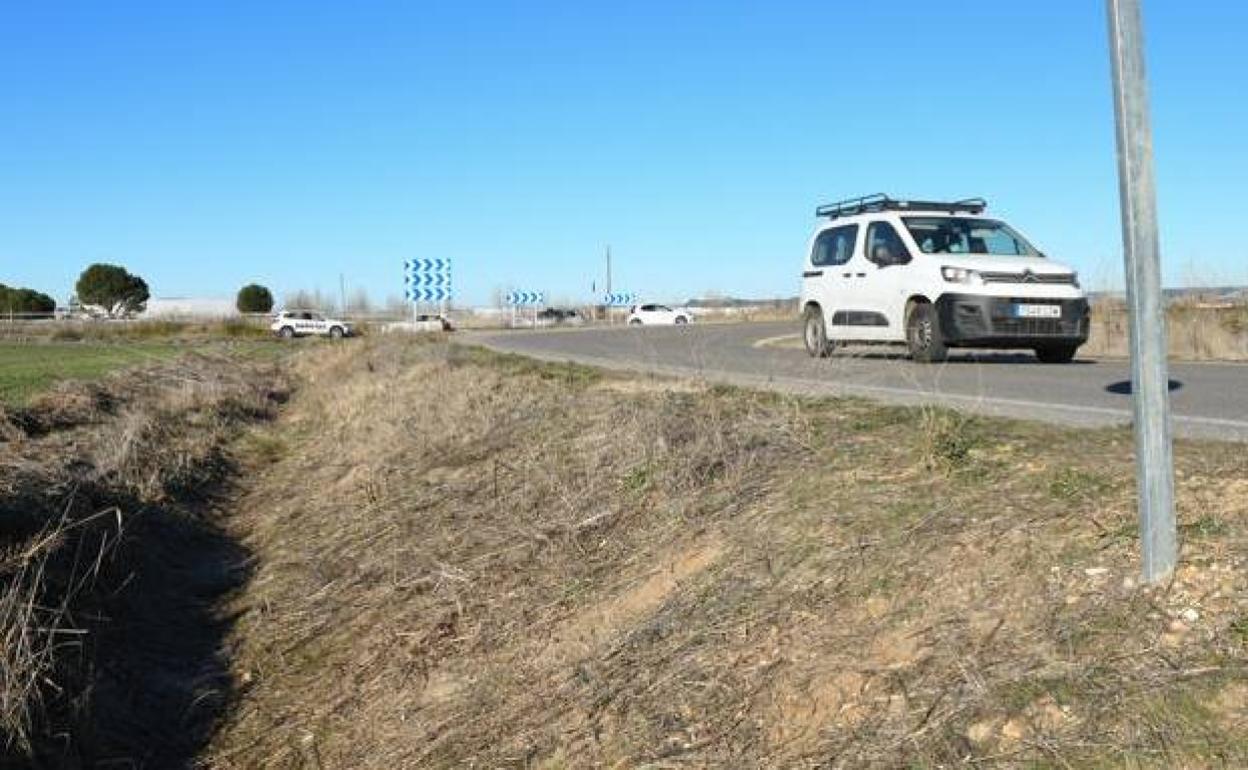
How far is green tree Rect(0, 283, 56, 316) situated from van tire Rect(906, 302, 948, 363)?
92606 mm

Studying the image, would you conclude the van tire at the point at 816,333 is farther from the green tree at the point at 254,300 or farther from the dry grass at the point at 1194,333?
the green tree at the point at 254,300

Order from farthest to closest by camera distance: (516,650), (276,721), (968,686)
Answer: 1. (276,721)
2. (516,650)
3. (968,686)

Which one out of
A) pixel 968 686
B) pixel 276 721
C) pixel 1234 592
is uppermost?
pixel 1234 592

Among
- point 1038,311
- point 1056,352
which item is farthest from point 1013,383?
point 1056,352

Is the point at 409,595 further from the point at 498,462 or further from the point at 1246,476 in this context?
the point at 1246,476

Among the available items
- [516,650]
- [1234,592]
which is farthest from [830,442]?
Answer: [1234,592]

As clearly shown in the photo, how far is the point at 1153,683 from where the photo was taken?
3.09m

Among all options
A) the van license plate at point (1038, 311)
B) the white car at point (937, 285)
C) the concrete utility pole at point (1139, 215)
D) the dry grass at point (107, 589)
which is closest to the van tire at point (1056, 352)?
the white car at point (937, 285)

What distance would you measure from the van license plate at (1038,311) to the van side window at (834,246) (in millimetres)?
2629

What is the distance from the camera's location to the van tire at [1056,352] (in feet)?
44.4

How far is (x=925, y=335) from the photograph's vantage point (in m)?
13.3

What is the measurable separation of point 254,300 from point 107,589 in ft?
336

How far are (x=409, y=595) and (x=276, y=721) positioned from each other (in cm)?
116

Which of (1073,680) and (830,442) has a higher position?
(830,442)
